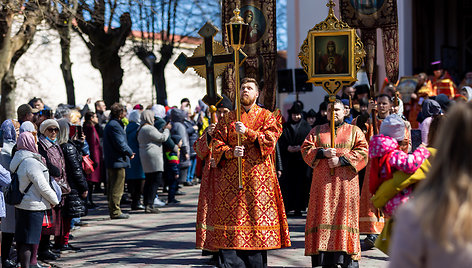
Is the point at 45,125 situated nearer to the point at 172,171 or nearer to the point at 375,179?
the point at 375,179

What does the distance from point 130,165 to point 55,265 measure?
15.9 feet

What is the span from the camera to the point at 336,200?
8.34 metres

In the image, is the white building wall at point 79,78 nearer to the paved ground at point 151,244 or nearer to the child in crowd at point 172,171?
the child in crowd at point 172,171

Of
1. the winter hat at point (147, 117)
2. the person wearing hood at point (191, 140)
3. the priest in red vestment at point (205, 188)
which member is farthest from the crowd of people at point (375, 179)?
the person wearing hood at point (191, 140)

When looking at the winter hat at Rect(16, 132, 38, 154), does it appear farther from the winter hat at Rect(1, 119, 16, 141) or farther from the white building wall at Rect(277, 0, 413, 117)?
the white building wall at Rect(277, 0, 413, 117)

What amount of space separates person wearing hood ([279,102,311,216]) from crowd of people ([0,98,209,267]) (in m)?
2.21

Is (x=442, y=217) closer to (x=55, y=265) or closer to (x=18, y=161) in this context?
(x=18, y=161)

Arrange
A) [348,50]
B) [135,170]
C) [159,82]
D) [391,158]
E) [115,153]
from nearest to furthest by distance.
Answer: [391,158] → [348,50] → [115,153] → [135,170] → [159,82]

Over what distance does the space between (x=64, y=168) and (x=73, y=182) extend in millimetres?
855

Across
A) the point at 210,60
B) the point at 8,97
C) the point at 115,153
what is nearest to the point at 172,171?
the point at 115,153

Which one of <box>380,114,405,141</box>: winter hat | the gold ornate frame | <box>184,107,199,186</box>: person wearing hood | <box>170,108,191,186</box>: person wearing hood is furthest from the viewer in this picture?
<box>184,107,199,186</box>: person wearing hood

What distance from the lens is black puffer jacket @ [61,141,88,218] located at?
32.5 ft

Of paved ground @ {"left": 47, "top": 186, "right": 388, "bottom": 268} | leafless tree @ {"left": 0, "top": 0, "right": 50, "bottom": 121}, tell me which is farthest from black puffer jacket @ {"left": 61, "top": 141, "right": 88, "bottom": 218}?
leafless tree @ {"left": 0, "top": 0, "right": 50, "bottom": 121}

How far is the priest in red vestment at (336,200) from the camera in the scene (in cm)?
825
